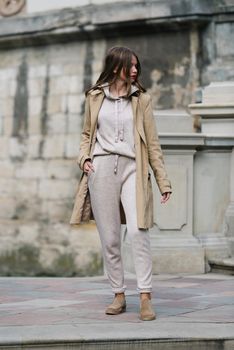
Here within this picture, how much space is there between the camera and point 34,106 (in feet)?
43.1

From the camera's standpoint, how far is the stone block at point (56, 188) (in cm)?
1262

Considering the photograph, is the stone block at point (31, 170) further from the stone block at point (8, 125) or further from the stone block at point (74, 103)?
the stone block at point (74, 103)

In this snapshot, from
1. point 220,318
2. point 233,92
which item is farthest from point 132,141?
point 233,92

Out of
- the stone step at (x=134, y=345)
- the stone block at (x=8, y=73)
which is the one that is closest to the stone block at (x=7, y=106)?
the stone block at (x=8, y=73)

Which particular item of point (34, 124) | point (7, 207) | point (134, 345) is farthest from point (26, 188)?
point (134, 345)

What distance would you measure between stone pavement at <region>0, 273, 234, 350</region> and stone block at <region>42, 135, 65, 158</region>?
12.3 feet

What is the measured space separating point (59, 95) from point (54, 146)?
0.65 m

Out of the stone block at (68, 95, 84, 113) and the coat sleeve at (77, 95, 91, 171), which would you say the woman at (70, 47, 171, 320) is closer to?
the coat sleeve at (77, 95, 91, 171)

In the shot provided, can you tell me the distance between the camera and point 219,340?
18.6 ft

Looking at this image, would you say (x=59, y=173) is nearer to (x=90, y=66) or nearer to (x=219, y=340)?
(x=90, y=66)

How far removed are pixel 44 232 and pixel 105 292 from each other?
4827 mm

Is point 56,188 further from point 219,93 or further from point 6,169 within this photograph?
point 219,93

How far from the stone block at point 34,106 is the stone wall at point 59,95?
0.04 feet

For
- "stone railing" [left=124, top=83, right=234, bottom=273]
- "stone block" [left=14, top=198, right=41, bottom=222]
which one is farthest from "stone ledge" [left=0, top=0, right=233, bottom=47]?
"stone block" [left=14, top=198, right=41, bottom=222]
